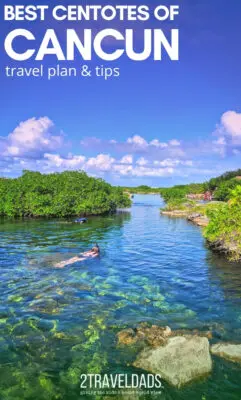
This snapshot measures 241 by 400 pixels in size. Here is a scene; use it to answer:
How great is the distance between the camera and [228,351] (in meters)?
12.2

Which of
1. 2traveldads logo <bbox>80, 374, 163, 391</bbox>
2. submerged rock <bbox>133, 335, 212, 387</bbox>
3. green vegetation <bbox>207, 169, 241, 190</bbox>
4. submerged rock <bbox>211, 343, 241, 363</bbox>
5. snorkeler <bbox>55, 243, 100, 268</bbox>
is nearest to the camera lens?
2traveldads logo <bbox>80, 374, 163, 391</bbox>

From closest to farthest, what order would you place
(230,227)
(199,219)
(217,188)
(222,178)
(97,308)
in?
1. (97,308)
2. (230,227)
3. (199,219)
4. (217,188)
5. (222,178)

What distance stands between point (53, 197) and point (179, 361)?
55337 mm

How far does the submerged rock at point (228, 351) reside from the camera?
11.9m

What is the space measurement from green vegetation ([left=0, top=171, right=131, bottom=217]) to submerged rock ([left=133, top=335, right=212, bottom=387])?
50205 mm

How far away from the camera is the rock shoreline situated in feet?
35.9

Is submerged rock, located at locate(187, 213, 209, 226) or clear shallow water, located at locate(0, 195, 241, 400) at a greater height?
submerged rock, located at locate(187, 213, 209, 226)

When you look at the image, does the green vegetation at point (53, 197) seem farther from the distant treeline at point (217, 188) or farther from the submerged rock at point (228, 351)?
the submerged rock at point (228, 351)

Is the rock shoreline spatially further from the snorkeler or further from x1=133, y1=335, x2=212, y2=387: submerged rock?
the snorkeler

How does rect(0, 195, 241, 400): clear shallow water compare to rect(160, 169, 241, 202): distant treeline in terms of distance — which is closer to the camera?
rect(0, 195, 241, 400): clear shallow water

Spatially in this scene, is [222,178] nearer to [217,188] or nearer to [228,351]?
[217,188]

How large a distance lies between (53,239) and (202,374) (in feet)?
93.0

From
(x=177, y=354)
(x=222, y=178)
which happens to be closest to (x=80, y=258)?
(x=177, y=354)

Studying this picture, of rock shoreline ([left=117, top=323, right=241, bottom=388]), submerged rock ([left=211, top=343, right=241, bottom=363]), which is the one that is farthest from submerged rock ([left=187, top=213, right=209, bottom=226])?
rock shoreline ([left=117, top=323, right=241, bottom=388])
